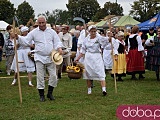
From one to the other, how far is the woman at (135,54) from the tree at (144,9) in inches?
1663

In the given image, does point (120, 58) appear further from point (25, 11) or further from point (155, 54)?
point (25, 11)

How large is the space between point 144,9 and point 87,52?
49.2 meters

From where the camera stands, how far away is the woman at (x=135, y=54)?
37.2 feet

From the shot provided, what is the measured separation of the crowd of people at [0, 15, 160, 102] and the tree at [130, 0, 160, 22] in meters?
38.0

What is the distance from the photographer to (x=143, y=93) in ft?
28.8

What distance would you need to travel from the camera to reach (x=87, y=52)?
28.0 ft

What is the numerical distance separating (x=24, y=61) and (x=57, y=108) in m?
3.82

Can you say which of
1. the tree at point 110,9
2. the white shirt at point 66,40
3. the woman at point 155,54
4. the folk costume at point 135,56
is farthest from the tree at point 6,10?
the woman at point 155,54

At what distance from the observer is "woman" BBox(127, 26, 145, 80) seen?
11.3 meters

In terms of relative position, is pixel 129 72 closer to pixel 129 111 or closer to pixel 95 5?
pixel 129 111

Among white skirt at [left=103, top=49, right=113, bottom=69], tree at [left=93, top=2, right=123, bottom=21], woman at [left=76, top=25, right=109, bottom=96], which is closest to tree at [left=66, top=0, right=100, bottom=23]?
tree at [left=93, top=2, right=123, bottom=21]

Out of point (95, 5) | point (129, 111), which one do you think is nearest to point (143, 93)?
point (129, 111)

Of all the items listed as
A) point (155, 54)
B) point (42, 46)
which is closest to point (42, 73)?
point (42, 46)

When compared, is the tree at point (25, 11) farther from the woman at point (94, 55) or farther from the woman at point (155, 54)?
the woman at point (94, 55)
